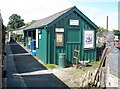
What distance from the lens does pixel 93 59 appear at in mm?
13836

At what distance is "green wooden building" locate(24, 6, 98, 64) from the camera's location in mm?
12250

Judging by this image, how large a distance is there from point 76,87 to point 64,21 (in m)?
6.39

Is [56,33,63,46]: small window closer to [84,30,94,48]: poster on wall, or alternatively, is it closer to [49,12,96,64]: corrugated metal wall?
[49,12,96,64]: corrugated metal wall

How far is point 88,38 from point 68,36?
1.89 metres

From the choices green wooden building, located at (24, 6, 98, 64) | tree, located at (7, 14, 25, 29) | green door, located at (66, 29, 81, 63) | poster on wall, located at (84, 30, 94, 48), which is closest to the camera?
green wooden building, located at (24, 6, 98, 64)

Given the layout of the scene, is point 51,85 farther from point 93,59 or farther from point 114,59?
point 93,59

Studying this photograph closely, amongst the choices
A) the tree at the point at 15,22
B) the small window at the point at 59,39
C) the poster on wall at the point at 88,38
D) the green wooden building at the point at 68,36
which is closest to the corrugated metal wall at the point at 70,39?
the green wooden building at the point at 68,36

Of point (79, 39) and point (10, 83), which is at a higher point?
point (79, 39)

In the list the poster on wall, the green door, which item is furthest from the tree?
the green door

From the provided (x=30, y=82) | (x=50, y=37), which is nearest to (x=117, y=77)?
(x=30, y=82)

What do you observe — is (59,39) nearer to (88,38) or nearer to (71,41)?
(71,41)

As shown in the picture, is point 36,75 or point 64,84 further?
point 36,75

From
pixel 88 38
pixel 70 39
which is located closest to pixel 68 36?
pixel 70 39

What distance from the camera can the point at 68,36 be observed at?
41.8ft
